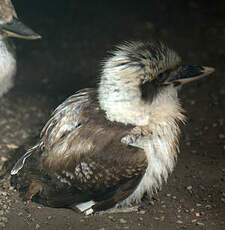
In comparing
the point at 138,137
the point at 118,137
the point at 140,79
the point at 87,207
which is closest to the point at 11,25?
the point at 140,79

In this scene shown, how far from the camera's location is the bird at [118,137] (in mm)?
3781

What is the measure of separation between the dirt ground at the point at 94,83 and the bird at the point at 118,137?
236mm

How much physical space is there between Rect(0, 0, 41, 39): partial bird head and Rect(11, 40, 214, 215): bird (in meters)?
0.97

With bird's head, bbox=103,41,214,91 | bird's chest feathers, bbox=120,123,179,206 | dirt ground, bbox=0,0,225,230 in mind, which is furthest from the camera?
dirt ground, bbox=0,0,225,230

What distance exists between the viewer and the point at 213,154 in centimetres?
493

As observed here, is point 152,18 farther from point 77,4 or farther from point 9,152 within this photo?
point 9,152

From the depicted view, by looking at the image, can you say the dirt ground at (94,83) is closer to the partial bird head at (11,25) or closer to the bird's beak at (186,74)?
the partial bird head at (11,25)

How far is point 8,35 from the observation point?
4531 millimetres

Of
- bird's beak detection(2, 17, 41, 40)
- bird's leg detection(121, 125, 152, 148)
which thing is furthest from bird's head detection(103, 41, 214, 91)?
bird's beak detection(2, 17, 41, 40)

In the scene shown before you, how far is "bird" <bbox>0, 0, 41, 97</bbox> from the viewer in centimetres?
441

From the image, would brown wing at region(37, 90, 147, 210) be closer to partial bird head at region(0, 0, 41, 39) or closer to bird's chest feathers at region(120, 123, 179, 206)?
bird's chest feathers at region(120, 123, 179, 206)

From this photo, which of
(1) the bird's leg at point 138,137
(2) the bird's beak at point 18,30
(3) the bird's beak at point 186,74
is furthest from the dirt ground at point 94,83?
(3) the bird's beak at point 186,74

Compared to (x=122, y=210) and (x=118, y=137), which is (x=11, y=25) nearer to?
(x=118, y=137)

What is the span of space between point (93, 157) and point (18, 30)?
65.0 inches
